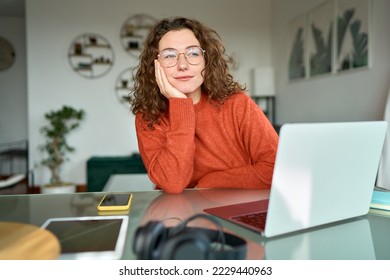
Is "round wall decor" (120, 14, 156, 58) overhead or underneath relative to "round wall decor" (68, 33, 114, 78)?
overhead

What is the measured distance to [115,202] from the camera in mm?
704

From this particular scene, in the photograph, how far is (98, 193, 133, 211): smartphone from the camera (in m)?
0.67

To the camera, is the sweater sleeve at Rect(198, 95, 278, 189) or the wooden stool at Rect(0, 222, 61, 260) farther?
the sweater sleeve at Rect(198, 95, 278, 189)

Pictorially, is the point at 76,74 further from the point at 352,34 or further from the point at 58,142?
the point at 352,34

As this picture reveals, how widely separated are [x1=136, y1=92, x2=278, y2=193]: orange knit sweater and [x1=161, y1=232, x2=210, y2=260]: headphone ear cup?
1.22 feet

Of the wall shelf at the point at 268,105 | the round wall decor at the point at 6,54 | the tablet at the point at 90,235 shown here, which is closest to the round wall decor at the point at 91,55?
the wall shelf at the point at 268,105

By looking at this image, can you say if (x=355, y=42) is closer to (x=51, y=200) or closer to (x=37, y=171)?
(x=51, y=200)

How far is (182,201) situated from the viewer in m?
0.73

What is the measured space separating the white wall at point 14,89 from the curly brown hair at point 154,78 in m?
4.38

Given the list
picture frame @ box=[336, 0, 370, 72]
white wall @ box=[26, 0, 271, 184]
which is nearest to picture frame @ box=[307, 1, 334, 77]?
picture frame @ box=[336, 0, 370, 72]

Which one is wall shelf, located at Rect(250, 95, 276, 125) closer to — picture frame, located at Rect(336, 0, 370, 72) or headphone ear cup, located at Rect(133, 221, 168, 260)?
picture frame, located at Rect(336, 0, 370, 72)

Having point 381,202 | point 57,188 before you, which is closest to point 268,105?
point 57,188

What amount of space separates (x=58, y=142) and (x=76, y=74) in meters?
0.75
